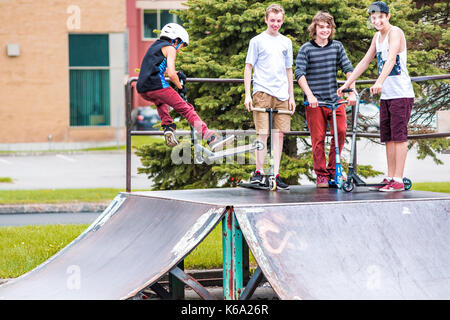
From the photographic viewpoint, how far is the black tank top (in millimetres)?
6891

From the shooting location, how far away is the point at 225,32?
37.6 feet

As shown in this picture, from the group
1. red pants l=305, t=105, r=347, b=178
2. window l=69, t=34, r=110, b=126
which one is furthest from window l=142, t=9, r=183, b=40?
red pants l=305, t=105, r=347, b=178

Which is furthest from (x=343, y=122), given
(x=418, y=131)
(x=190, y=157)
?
(x=190, y=157)

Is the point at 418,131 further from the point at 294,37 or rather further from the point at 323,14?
the point at 294,37

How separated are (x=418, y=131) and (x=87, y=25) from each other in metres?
25.2

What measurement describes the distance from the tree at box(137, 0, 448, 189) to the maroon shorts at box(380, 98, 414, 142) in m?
3.86

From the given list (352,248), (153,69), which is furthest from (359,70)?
(352,248)

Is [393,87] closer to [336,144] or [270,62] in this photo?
[336,144]

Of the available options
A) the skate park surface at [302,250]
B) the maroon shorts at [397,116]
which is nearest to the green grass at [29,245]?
the skate park surface at [302,250]

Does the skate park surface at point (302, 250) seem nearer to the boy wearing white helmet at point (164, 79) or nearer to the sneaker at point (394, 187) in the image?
the sneaker at point (394, 187)

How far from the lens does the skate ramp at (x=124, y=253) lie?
5.16 m

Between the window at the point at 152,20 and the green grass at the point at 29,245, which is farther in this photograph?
the window at the point at 152,20

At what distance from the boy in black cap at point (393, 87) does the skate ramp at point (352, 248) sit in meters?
1.39

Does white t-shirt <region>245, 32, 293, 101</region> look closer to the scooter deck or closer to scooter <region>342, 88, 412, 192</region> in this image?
scooter <region>342, 88, 412, 192</region>
